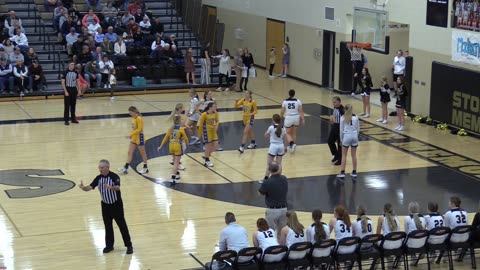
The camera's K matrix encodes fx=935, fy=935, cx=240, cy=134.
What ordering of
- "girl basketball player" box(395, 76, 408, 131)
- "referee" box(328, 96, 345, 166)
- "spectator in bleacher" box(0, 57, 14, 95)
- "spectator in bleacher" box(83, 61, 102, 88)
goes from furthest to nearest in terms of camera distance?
"spectator in bleacher" box(83, 61, 102, 88) → "spectator in bleacher" box(0, 57, 14, 95) → "girl basketball player" box(395, 76, 408, 131) → "referee" box(328, 96, 345, 166)

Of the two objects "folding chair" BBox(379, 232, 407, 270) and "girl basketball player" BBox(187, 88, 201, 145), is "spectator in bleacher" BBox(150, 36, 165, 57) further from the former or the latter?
"folding chair" BBox(379, 232, 407, 270)

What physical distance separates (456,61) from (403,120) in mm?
2419

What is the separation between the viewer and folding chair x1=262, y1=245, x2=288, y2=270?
13.9 m

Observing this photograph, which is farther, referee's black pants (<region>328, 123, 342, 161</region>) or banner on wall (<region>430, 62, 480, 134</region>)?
banner on wall (<region>430, 62, 480, 134</region>)

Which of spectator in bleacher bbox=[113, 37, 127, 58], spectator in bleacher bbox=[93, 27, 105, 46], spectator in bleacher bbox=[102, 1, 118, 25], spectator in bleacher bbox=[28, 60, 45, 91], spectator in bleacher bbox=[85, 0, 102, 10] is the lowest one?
spectator in bleacher bbox=[28, 60, 45, 91]

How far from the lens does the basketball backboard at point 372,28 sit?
30859 mm

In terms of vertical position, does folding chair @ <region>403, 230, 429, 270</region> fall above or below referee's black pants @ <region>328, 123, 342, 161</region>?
below

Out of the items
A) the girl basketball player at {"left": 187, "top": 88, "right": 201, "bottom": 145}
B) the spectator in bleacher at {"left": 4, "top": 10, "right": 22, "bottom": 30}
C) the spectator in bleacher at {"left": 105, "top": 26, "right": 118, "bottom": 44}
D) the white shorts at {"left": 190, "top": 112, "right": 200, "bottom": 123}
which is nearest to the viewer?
the girl basketball player at {"left": 187, "top": 88, "right": 201, "bottom": 145}

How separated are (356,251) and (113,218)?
4230 millimetres

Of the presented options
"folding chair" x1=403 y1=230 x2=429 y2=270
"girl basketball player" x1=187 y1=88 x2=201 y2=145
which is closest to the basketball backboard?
"girl basketball player" x1=187 y1=88 x2=201 y2=145

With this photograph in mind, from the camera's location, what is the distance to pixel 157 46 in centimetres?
3578

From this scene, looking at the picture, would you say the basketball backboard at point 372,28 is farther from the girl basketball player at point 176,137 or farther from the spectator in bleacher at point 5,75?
the girl basketball player at point 176,137

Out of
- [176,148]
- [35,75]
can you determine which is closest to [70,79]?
[35,75]

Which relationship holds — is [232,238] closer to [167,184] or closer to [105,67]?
[167,184]
